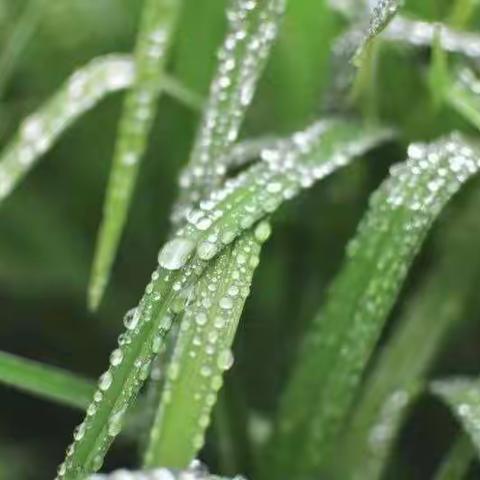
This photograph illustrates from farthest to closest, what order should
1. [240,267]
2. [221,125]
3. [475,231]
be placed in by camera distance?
[475,231], [221,125], [240,267]

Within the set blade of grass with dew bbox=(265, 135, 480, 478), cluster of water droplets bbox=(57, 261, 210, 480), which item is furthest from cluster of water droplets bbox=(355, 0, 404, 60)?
cluster of water droplets bbox=(57, 261, 210, 480)

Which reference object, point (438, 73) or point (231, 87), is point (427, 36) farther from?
point (231, 87)

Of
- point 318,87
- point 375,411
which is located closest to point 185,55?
point 318,87

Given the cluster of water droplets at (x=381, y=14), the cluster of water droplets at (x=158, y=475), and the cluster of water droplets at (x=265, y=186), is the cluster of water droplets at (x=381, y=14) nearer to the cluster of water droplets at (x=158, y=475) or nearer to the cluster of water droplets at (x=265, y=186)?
the cluster of water droplets at (x=265, y=186)

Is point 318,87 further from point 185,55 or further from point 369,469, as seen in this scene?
point 369,469

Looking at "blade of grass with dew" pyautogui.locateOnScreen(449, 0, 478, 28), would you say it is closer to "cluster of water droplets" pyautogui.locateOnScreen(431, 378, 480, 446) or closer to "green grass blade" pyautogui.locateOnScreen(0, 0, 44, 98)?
"cluster of water droplets" pyautogui.locateOnScreen(431, 378, 480, 446)

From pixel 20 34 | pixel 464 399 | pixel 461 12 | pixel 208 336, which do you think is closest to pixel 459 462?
pixel 464 399
